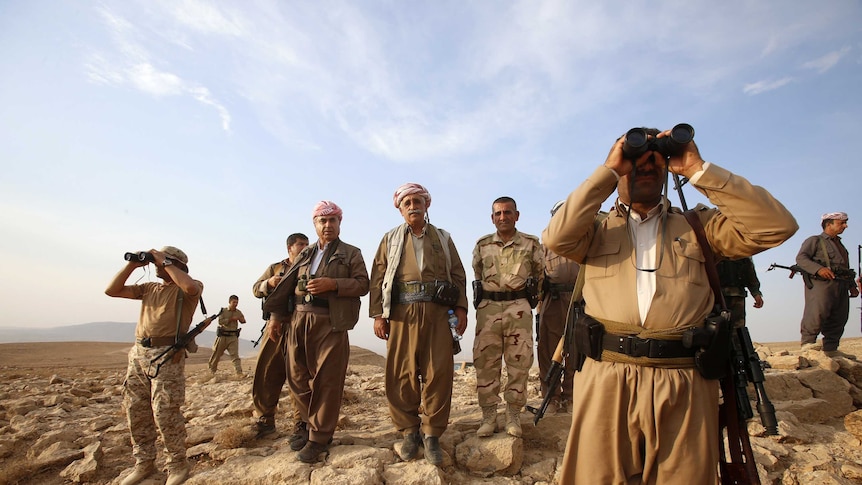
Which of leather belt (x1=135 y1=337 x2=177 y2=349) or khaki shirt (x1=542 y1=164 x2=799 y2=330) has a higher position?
khaki shirt (x1=542 y1=164 x2=799 y2=330)

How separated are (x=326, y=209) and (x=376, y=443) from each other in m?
2.37

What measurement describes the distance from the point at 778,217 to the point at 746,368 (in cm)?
84

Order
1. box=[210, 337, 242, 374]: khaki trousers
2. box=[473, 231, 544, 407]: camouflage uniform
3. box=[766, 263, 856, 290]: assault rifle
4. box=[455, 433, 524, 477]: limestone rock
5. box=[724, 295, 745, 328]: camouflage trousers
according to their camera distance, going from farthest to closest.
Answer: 1. box=[210, 337, 242, 374]: khaki trousers
2. box=[766, 263, 856, 290]: assault rifle
3. box=[724, 295, 745, 328]: camouflage trousers
4. box=[473, 231, 544, 407]: camouflage uniform
5. box=[455, 433, 524, 477]: limestone rock

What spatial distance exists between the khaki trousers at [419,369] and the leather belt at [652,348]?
193cm

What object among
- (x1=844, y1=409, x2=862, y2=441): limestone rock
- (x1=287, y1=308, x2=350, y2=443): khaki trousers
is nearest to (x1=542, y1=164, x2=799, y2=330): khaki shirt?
(x1=287, y1=308, x2=350, y2=443): khaki trousers

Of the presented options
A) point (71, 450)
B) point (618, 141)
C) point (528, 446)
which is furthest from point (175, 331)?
point (618, 141)

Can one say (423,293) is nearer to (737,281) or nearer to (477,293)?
(477,293)

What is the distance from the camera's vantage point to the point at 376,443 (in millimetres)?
4078

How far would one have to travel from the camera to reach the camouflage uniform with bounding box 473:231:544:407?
13.0 ft

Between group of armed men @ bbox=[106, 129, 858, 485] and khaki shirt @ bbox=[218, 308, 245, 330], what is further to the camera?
khaki shirt @ bbox=[218, 308, 245, 330]

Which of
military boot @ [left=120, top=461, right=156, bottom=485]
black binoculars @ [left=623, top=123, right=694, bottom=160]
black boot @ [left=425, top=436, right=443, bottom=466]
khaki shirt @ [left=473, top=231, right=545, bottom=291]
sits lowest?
military boot @ [left=120, top=461, right=156, bottom=485]

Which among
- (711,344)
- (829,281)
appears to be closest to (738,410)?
(711,344)

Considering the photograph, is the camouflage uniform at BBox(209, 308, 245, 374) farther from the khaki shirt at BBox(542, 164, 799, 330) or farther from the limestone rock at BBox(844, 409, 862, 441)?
the limestone rock at BBox(844, 409, 862, 441)

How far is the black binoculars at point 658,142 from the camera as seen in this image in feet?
6.44
